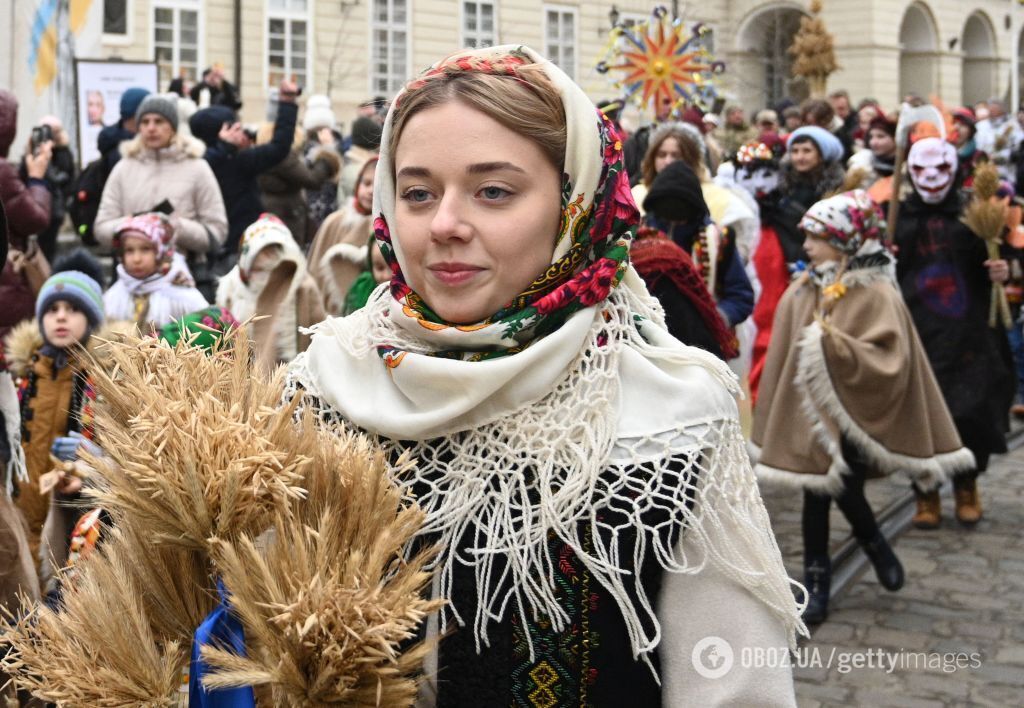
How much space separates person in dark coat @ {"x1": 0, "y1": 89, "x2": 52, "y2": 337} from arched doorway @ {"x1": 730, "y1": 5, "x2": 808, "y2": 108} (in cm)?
3518

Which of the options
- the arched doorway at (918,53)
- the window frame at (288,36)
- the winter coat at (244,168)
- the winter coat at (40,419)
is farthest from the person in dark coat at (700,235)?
the arched doorway at (918,53)

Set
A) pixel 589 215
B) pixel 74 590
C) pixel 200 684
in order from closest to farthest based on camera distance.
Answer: pixel 200 684 → pixel 74 590 → pixel 589 215

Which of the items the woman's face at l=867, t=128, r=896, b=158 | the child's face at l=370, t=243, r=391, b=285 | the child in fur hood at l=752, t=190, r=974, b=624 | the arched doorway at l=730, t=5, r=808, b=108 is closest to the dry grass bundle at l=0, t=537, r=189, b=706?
the child's face at l=370, t=243, r=391, b=285

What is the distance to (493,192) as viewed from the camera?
2072 mm

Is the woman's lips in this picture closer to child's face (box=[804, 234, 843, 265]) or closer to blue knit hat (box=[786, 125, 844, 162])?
child's face (box=[804, 234, 843, 265])

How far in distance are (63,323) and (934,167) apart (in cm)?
509

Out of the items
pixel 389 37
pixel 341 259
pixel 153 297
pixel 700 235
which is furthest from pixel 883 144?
pixel 389 37

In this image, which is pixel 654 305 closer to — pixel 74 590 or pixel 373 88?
pixel 74 590

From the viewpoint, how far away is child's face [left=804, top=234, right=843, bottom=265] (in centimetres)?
636

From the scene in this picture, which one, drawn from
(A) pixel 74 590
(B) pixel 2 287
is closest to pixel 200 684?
(A) pixel 74 590

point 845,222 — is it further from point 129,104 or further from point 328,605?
point 129,104

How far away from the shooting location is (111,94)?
10.9 metres

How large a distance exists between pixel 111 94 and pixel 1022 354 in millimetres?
7815

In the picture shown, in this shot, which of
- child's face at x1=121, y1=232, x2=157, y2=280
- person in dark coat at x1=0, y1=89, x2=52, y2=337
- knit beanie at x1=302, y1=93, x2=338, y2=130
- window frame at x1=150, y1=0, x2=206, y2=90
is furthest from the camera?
window frame at x1=150, y1=0, x2=206, y2=90
